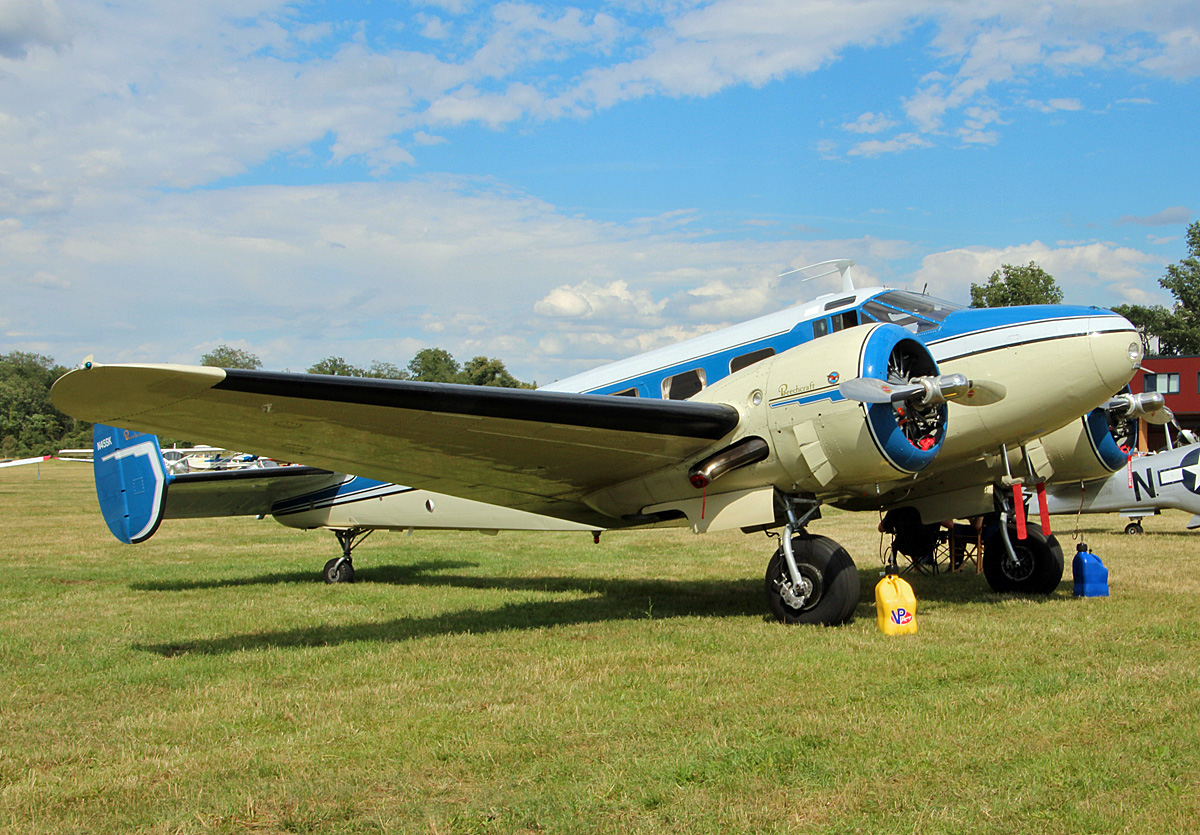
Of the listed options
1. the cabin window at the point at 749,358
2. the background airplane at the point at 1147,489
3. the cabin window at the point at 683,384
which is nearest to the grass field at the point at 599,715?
the cabin window at the point at 683,384

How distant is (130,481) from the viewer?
37.6 ft

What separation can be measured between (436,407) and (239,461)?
56.2 m

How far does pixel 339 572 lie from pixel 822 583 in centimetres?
747

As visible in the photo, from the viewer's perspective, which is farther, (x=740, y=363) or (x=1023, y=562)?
(x=1023, y=562)

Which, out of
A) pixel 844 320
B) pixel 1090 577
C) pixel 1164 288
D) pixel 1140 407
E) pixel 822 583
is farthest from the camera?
pixel 1164 288

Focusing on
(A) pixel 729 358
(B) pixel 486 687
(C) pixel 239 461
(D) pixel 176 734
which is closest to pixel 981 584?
(A) pixel 729 358

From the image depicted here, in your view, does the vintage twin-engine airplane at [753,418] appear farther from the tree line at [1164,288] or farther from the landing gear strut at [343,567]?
the tree line at [1164,288]

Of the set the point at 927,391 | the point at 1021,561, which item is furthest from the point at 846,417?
the point at 1021,561

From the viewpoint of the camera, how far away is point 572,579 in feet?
40.1

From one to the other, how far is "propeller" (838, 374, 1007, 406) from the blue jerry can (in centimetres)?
296

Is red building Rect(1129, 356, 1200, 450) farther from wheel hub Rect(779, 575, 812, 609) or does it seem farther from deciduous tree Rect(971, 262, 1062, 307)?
wheel hub Rect(779, 575, 812, 609)

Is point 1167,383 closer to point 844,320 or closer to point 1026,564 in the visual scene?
point 1026,564

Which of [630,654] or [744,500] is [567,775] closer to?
[630,654]

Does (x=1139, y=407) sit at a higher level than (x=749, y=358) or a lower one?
lower
